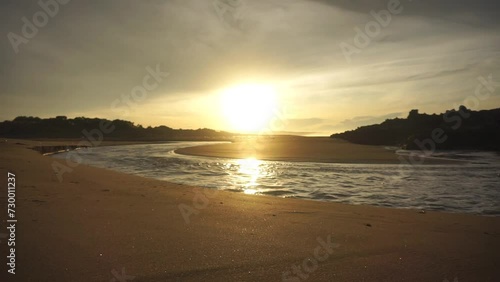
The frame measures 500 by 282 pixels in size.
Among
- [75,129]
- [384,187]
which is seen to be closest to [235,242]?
[384,187]

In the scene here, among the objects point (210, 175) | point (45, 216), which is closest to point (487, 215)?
point (45, 216)

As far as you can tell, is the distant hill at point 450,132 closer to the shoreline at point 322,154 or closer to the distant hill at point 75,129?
the shoreline at point 322,154

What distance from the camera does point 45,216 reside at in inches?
220

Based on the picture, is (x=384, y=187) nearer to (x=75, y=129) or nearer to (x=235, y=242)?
(x=235, y=242)

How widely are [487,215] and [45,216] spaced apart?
9.58 metres

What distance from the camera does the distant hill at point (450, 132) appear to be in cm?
3294

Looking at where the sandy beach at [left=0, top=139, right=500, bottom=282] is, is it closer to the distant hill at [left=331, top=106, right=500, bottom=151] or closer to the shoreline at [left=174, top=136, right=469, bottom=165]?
the shoreline at [left=174, top=136, right=469, bottom=165]

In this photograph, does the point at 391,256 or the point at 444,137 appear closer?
the point at 391,256

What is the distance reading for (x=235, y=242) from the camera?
4.86 meters

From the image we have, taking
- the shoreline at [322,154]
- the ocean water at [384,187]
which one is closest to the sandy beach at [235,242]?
the ocean water at [384,187]

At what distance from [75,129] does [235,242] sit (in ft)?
294

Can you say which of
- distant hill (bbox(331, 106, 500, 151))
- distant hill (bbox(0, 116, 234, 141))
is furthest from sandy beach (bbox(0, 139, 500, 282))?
distant hill (bbox(0, 116, 234, 141))

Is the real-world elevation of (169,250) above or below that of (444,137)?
below

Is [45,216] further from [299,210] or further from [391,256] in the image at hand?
[391,256]
